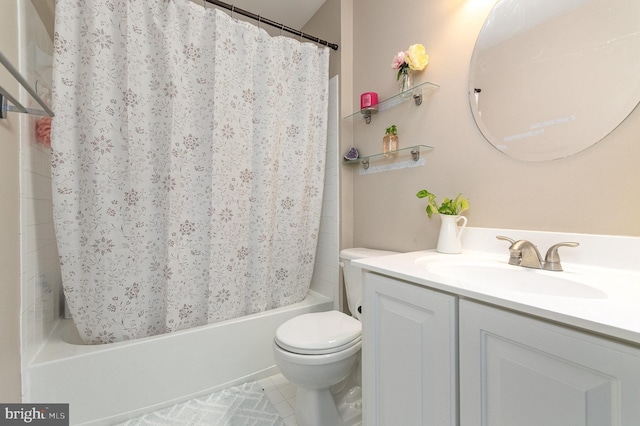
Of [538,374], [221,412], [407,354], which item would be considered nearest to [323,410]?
[221,412]

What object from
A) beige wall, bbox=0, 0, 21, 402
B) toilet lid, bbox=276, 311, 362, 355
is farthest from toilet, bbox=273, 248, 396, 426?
beige wall, bbox=0, 0, 21, 402

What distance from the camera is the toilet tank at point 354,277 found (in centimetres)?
141

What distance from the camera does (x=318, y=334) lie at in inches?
44.8

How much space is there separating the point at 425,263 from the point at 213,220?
3.50ft

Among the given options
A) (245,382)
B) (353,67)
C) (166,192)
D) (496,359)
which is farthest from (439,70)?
(245,382)

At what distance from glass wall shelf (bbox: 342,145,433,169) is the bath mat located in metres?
1.43

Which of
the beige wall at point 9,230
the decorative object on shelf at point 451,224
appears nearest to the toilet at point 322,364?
the decorative object on shelf at point 451,224

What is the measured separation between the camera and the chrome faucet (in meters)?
0.83

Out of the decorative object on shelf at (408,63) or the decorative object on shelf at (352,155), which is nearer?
the decorative object on shelf at (408,63)

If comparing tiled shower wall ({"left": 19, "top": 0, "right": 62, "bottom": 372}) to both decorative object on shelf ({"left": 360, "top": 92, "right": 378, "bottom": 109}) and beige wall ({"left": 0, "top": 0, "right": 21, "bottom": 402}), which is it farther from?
decorative object on shelf ({"left": 360, "top": 92, "right": 378, "bottom": 109})

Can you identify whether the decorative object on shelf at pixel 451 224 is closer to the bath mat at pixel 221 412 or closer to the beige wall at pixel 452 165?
the beige wall at pixel 452 165

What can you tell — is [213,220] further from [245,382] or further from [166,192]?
[245,382]

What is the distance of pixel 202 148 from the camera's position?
55.4 inches

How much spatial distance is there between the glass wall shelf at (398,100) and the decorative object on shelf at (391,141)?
0.14 metres
